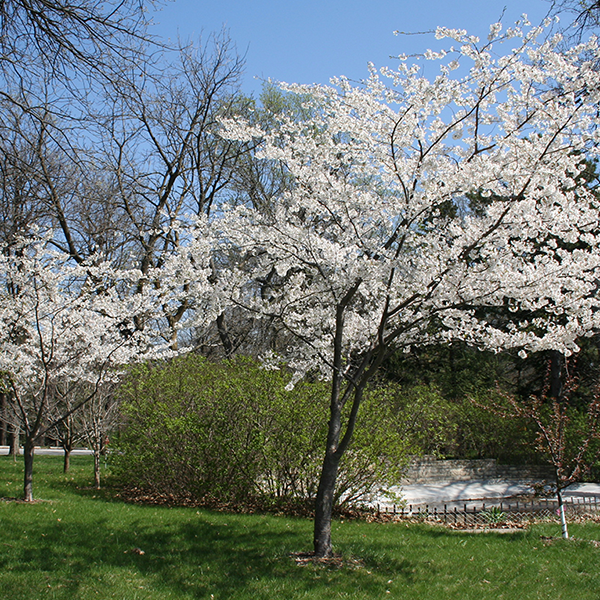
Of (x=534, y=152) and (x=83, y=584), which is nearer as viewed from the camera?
(x=83, y=584)

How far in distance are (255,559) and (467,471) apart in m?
8.73

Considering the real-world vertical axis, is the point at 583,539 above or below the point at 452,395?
below

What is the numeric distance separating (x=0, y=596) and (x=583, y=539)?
18.4 feet

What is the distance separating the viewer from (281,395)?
7227 mm

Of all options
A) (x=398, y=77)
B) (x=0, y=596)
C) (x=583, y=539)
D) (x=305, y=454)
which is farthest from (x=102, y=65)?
(x=583, y=539)

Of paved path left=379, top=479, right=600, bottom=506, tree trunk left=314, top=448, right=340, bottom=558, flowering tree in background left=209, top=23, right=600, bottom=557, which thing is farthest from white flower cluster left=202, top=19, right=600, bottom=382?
paved path left=379, top=479, right=600, bottom=506

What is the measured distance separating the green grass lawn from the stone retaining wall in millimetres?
5087

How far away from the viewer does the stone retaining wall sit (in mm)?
11483

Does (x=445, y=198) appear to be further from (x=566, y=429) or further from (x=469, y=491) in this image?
(x=566, y=429)

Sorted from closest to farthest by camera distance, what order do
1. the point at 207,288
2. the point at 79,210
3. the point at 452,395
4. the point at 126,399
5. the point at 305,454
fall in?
the point at 207,288
the point at 305,454
the point at 126,399
the point at 79,210
the point at 452,395

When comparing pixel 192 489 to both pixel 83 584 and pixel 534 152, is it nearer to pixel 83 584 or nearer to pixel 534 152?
pixel 83 584

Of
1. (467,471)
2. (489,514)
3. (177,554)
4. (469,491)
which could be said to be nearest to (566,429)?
(467,471)

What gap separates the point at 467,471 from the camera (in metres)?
12.0

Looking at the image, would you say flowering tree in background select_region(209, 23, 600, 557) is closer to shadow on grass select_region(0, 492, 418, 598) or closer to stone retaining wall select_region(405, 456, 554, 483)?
shadow on grass select_region(0, 492, 418, 598)
